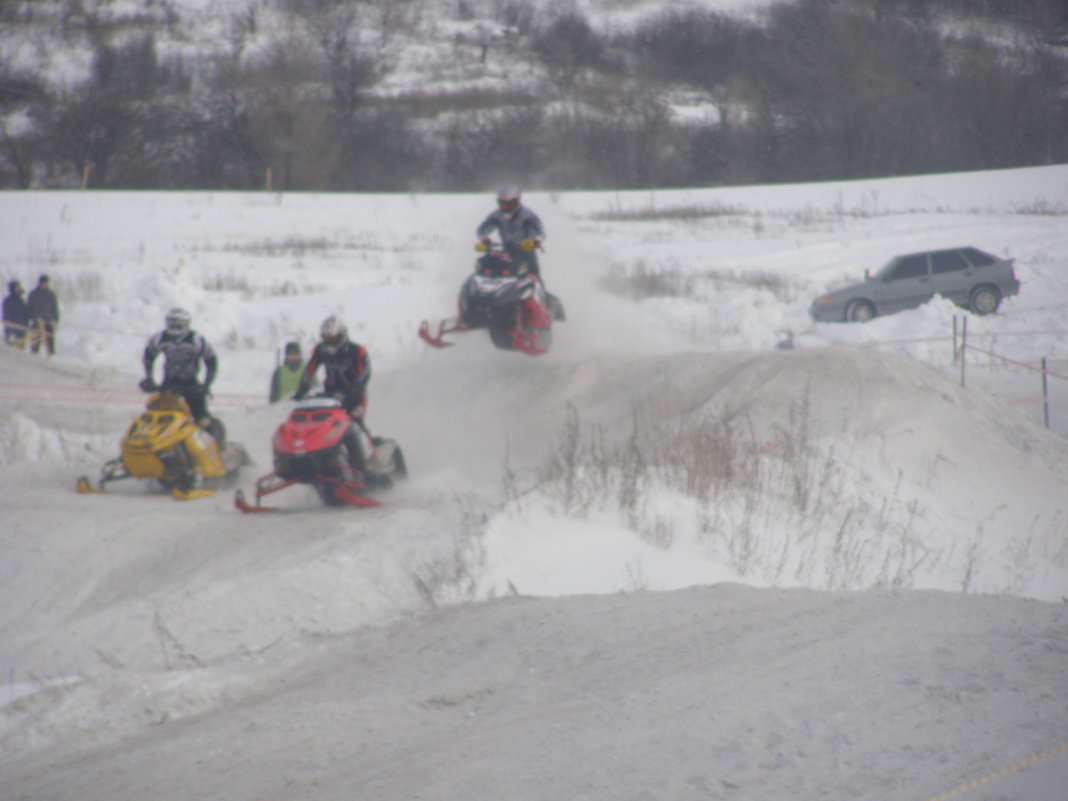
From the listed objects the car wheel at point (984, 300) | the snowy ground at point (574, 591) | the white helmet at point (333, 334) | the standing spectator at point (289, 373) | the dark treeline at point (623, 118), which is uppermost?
the dark treeline at point (623, 118)

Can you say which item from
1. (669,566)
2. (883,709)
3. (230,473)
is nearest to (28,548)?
(230,473)

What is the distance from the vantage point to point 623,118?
162 ft

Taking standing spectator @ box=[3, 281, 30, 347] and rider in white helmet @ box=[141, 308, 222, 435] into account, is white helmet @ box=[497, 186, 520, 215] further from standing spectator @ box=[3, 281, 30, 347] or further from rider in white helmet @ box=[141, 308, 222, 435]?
standing spectator @ box=[3, 281, 30, 347]

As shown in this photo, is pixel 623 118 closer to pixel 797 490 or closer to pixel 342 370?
pixel 342 370

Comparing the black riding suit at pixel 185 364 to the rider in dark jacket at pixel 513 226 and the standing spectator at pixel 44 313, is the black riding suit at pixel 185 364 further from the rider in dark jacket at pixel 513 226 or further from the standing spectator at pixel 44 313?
the standing spectator at pixel 44 313

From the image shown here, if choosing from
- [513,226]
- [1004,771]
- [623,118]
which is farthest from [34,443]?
[623,118]

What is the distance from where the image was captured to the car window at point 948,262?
2225 cm

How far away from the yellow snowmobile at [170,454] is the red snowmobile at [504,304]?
10.2ft

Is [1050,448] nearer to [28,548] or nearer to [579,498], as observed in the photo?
[579,498]

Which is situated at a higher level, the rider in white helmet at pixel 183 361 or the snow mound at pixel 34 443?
the rider in white helmet at pixel 183 361

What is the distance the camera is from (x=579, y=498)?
26.4 ft

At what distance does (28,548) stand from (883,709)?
21.6ft

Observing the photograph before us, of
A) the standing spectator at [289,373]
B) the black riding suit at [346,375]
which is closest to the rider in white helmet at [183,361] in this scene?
the black riding suit at [346,375]

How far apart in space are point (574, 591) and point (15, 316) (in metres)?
16.2
